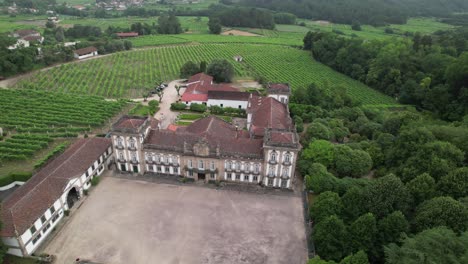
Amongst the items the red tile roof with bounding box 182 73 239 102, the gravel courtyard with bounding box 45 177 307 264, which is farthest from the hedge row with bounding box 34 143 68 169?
the red tile roof with bounding box 182 73 239 102

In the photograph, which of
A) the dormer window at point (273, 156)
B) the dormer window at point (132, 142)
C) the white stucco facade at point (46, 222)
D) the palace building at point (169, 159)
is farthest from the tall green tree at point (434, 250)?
the white stucco facade at point (46, 222)

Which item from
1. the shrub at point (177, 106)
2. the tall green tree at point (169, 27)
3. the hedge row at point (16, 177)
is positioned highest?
the tall green tree at point (169, 27)

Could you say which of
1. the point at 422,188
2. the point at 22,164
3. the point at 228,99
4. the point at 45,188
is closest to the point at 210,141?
the point at 45,188

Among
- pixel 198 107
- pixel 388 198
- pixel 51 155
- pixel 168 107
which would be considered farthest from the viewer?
pixel 168 107

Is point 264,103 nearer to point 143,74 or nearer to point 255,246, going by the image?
point 255,246

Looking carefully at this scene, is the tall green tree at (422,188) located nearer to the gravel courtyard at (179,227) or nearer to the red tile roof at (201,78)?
the gravel courtyard at (179,227)

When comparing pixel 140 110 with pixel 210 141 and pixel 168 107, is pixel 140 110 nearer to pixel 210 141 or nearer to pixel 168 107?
pixel 168 107
